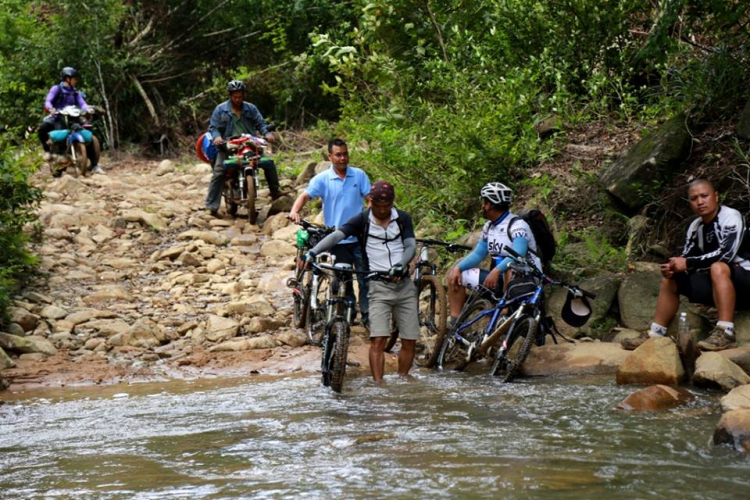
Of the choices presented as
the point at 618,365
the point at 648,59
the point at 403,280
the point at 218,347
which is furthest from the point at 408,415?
the point at 648,59

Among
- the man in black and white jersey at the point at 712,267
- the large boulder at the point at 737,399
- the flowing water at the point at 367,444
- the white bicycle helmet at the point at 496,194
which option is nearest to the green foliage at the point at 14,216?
the flowing water at the point at 367,444

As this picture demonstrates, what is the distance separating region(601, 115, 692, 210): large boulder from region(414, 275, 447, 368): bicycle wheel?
260 cm

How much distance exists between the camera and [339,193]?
9.91m

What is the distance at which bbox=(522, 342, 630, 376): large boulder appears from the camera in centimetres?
874

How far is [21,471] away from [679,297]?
559 centimetres

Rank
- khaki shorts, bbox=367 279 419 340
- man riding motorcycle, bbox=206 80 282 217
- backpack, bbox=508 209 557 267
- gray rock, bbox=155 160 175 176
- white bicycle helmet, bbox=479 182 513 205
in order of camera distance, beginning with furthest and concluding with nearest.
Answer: gray rock, bbox=155 160 175 176 → man riding motorcycle, bbox=206 80 282 217 → backpack, bbox=508 209 557 267 → white bicycle helmet, bbox=479 182 513 205 → khaki shorts, bbox=367 279 419 340

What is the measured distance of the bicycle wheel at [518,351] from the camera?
8336 mm

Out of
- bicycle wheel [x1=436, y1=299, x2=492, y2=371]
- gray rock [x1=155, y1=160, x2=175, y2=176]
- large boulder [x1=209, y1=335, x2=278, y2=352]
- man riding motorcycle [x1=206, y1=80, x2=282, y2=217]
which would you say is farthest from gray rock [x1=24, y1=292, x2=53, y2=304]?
gray rock [x1=155, y1=160, x2=175, y2=176]

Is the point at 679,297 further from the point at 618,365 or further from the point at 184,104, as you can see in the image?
the point at 184,104

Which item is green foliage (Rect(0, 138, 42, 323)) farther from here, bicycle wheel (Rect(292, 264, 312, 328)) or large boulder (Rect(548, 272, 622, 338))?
large boulder (Rect(548, 272, 622, 338))


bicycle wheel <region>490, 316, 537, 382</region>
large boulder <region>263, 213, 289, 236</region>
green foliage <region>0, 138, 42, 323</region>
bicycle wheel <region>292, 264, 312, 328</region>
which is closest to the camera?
bicycle wheel <region>490, 316, 537, 382</region>

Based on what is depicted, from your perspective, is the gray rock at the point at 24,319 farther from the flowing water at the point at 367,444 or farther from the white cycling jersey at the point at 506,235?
the white cycling jersey at the point at 506,235

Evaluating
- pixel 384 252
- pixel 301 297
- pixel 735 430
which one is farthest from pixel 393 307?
pixel 735 430

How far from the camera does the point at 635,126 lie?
1245cm
